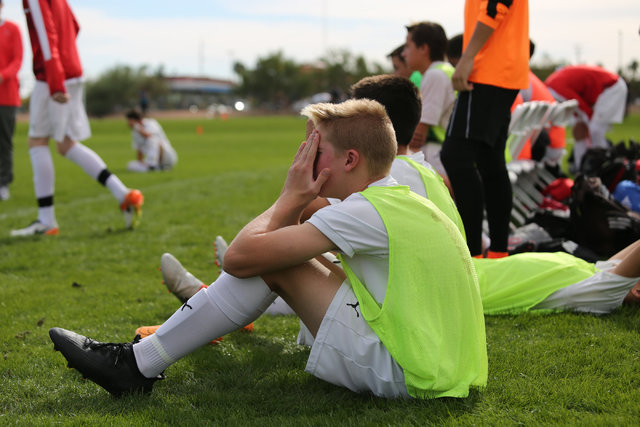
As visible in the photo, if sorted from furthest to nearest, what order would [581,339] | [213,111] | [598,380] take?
[213,111]
[581,339]
[598,380]

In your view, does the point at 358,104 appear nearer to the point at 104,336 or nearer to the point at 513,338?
the point at 513,338

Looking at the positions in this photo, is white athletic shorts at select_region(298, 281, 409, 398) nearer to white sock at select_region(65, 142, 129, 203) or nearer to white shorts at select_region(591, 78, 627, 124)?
white sock at select_region(65, 142, 129, 203)

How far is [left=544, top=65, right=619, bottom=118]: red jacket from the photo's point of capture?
370 inches

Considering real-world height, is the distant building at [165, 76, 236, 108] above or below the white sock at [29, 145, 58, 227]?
below

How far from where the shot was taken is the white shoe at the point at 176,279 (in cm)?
338

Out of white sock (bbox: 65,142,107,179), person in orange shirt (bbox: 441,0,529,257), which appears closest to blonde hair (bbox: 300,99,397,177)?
person in orange shirt (bbox: 441,0,529,257)

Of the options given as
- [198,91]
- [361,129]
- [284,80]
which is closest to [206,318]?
[361,129]

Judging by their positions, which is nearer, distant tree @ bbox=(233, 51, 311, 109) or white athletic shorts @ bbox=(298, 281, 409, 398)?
white athletic shorts @ bbox=(298, 281, 409, 398)

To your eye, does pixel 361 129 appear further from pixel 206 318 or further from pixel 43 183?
pixel 43 183

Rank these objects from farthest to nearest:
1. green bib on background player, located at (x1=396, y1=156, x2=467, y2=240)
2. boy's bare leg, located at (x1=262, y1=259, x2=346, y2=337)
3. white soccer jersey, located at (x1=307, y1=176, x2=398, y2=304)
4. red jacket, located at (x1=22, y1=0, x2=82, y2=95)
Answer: red jacket, located at (x1=22, y1=0, x2=82, y2=95), green bib on background player, located at (x1=396, y1=156, x2=467, y2=240), boy's bare leg, located at (x1=262, y1=259, x2=346, y2=337), white soccer jersey, located at (x1=307, y1=176, x2=398, y2=304)

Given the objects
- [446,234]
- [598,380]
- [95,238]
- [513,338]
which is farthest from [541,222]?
[95,238]

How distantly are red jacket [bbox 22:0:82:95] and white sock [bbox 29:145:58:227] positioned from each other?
2.39ft

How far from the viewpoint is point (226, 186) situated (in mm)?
9609

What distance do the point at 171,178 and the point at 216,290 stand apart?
1056 centimetres
